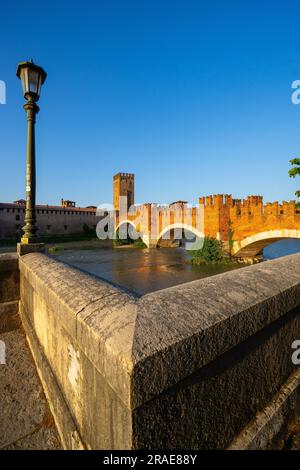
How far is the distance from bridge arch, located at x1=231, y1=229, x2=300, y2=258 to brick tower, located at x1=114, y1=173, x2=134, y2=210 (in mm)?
32102

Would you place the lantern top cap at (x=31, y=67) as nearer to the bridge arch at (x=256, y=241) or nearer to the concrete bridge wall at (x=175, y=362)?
the concrete bridge wall at (x=175, y=362)

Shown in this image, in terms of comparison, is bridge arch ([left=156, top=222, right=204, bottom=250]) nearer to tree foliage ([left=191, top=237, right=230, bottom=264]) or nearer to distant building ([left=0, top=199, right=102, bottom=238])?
tree foliage ([left=191, top=237, right=230, bottom=264])

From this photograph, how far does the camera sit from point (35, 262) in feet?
8.95

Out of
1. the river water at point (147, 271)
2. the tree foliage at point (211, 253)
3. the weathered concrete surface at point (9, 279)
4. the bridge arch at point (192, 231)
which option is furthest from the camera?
the bridge arch at point (192, 231)

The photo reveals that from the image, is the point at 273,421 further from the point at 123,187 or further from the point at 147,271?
the point at 123,187

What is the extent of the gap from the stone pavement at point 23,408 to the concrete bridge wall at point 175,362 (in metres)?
0.11

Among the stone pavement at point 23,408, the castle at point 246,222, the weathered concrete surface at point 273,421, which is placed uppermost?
the castle at point 246,222

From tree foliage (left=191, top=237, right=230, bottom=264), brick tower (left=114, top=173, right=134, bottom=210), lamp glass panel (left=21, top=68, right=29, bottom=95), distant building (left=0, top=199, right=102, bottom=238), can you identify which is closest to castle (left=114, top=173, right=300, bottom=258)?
tree foliage (left=191, top=237, right=230, bottom=264)

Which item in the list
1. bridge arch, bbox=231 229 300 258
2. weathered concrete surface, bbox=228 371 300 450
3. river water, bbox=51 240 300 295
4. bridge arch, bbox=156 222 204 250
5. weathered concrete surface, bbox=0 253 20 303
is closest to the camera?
weathered concrete surface, bbox=228 371 300 450

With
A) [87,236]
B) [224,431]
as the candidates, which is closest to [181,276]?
[224,431]

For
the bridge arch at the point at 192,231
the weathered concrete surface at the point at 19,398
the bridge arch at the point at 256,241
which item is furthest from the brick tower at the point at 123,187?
the weathered concrete surface at the point at 19,398

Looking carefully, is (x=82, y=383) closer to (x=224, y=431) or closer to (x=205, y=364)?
(x=205, y=364)

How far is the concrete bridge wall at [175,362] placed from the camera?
2.85 feet

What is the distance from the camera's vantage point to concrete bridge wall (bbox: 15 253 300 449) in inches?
34.2
